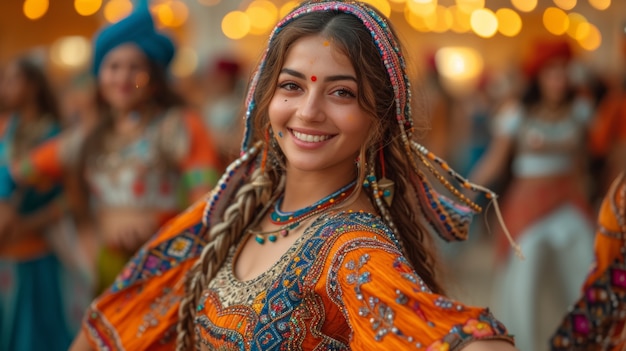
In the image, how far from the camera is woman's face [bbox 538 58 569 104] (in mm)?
5887

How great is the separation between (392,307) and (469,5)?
468 inches

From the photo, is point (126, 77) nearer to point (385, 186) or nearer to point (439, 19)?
point (385, 186)

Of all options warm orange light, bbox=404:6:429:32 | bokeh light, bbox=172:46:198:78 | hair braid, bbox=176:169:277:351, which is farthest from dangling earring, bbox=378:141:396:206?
bokeh light, bbox=172:46:198:78

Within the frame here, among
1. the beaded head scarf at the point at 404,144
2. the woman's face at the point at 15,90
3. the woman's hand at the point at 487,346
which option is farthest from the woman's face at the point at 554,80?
the woman's hand at the point at 487,346

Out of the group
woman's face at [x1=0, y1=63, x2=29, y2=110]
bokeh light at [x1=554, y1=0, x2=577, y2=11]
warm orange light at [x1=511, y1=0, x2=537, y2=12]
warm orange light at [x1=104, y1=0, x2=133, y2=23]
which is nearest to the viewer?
Result: woman's face at [x1=0, y1=63, x2=29, y2=110]

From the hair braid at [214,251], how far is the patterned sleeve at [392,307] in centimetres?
51

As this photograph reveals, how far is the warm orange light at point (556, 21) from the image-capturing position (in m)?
13.5

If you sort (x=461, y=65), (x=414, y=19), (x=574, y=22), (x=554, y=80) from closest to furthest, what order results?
(x=554, y=80) → (x=574, y=22) → (x=414, y=19) → (x=461, y=65)

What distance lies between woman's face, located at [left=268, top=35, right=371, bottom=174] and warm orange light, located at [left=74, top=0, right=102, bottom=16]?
33.8 ft

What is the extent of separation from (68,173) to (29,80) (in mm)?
1412

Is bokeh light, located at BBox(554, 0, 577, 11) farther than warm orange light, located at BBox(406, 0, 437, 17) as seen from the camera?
No

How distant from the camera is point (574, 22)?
565 inches

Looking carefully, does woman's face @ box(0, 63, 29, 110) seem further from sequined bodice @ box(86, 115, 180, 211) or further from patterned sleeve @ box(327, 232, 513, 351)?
patterned sleeve @ box(327, 232, 513, 351)

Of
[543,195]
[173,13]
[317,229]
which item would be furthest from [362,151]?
[173,13]
